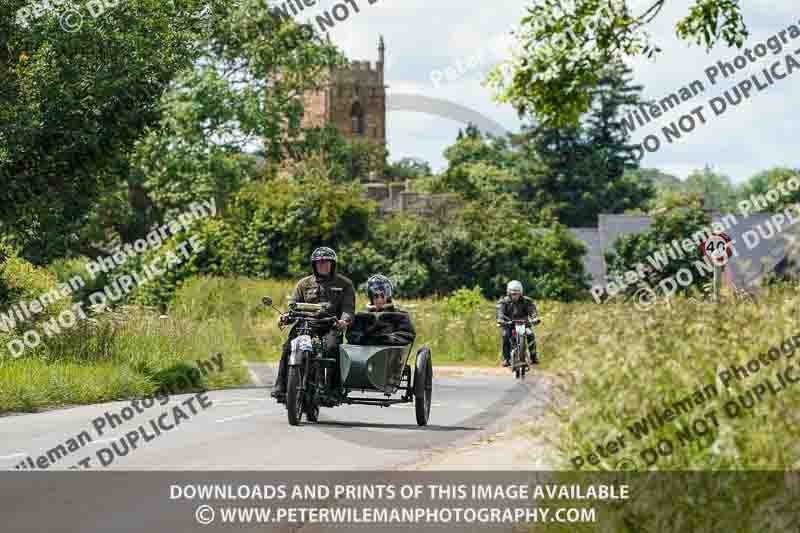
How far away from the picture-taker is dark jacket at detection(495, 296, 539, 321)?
86.1 feet

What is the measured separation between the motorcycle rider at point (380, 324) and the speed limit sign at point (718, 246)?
4.24 metres

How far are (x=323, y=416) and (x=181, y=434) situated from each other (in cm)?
278

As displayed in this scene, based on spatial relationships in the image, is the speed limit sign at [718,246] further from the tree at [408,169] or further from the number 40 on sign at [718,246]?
the tree at [408,169]

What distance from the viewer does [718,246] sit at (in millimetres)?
18734

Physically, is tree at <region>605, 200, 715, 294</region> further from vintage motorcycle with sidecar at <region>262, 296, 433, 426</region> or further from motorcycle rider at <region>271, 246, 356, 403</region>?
vintage motorcycle with sidecar at <region>262, 296, 433, 426</region>

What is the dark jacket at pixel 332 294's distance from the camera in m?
16.4

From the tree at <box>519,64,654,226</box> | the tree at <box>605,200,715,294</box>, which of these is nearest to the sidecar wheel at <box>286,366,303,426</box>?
the tree at <box>605,200,715,294</box>

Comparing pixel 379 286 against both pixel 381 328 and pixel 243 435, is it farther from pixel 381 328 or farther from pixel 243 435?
pixel 243 435

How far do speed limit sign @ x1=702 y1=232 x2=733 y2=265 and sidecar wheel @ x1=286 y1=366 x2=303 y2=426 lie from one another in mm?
5520

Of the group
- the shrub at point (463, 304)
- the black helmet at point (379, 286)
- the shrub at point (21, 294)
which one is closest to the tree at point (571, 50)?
the black helmet at point (379, 286)

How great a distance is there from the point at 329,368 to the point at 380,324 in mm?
764

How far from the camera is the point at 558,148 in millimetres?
102688

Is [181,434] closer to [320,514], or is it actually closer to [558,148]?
[320,514]

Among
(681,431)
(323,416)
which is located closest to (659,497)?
(681,431)
